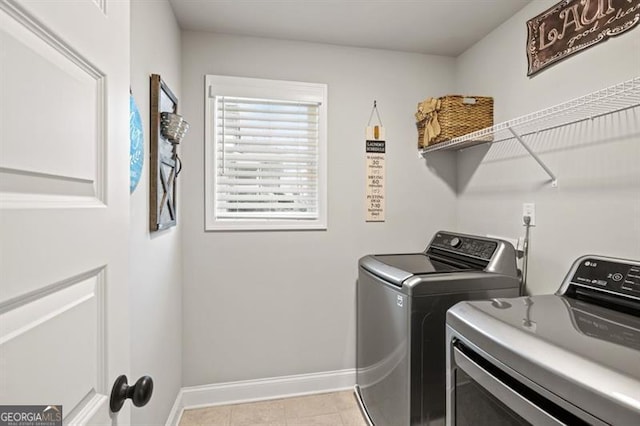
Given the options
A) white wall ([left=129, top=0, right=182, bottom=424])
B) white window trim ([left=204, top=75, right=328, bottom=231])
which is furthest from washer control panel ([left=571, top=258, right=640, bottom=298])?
white wall ([left=129, top=0, right=182, bottom=424])

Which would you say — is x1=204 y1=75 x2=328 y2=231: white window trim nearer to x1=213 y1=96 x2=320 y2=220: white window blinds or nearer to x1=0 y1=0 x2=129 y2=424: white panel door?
x1=213 y1=96 x2=320 y2=220: white window blinds

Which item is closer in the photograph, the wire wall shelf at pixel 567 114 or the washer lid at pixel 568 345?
the washer lid at pixel 568 345

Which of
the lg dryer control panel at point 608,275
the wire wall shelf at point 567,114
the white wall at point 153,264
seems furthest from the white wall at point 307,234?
the lg dryer control panel at point 608,275

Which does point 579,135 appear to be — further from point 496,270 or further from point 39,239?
point 39,239

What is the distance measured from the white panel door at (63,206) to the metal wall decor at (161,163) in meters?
0.74

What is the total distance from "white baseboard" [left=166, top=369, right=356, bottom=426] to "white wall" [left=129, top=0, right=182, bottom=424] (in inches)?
6.7

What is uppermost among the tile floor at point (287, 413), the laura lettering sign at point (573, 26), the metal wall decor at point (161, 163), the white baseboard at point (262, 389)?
the laura lettering sign at point (573, 26)

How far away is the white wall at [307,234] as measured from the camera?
82.0 inches

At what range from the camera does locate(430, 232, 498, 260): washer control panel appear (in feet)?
5.62

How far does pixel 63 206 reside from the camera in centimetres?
50

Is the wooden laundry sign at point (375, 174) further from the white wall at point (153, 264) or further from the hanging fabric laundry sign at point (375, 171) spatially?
the white wall at point (153, 264)

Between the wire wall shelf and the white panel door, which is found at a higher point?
the wire wall shelf

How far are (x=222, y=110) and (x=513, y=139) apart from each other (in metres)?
1.79

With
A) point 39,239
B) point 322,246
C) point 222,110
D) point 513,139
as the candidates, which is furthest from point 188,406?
point 513,139
